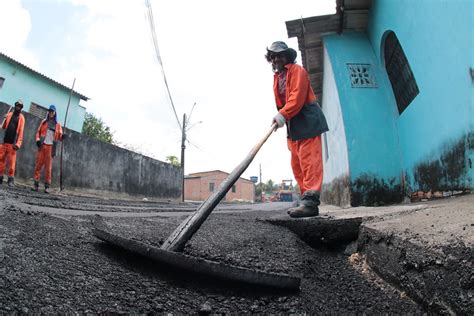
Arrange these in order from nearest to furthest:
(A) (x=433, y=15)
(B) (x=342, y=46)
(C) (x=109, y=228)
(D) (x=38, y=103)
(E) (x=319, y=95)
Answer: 1. (C) (x=109, y=228)
2. (A) (x=433, y=15)
3. (B) (x=342, y=46)
4. (E) (x=319, y=95)
5. (D) (x=38, y=103)

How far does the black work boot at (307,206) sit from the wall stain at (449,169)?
1.29 m

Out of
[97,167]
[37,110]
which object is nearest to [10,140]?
[97,167]

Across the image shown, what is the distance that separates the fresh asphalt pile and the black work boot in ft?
2.16

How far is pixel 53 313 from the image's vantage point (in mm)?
827

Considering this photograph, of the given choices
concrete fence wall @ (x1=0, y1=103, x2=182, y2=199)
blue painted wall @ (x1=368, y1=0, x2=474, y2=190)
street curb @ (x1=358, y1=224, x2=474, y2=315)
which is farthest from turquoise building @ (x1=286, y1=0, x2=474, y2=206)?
concrete fence wall @ (x1=0, y1=103, x2=182, y2=199)

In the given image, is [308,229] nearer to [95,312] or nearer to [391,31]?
[95,312]

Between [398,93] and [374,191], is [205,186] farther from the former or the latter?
[398,93]

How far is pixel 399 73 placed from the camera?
423 cm

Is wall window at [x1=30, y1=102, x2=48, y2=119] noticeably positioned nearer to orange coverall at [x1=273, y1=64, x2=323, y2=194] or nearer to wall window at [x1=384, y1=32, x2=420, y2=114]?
wall window at [x1=384, y1=32, x2=420, y2=114]

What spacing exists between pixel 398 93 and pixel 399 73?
11.7 inches

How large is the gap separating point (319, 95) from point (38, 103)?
Answer: 14.5 meters

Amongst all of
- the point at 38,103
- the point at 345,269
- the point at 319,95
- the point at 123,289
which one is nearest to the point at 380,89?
the point at 319,95

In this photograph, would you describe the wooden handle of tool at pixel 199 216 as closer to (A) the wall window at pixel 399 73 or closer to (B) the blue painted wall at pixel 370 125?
(A) the wall window at pixel 399 73

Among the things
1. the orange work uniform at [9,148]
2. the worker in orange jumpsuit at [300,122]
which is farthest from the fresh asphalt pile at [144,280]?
the orange work uniform at [9,148]
